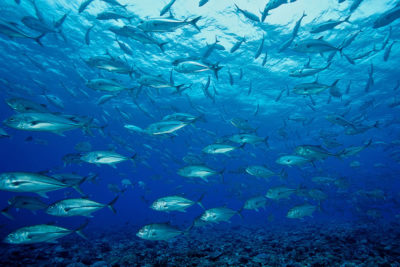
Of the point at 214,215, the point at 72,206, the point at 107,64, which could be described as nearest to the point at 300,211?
the point at 214,215

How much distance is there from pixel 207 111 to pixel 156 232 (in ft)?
77.1

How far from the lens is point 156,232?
4547mm

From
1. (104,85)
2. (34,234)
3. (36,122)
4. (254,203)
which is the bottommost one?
(254,203)

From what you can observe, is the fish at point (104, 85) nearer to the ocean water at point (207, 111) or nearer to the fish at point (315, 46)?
the ocean water at point (207, 111)

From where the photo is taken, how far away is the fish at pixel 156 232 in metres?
4.50

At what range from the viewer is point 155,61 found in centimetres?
1803

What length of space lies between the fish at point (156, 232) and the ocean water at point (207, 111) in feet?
0.08

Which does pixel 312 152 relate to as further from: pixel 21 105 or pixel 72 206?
pixel 21 105

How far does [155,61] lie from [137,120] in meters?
15.9

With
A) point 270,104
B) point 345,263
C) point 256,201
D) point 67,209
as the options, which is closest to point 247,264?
point 345,263

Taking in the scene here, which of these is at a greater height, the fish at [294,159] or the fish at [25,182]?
the fish at [25,182]

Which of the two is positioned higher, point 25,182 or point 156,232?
point 25,182

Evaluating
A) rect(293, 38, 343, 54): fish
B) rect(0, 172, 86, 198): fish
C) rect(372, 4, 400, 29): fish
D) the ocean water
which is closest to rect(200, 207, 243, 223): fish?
the ocean water

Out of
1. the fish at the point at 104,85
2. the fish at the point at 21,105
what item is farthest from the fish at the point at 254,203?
the fish at the point at 21,105
